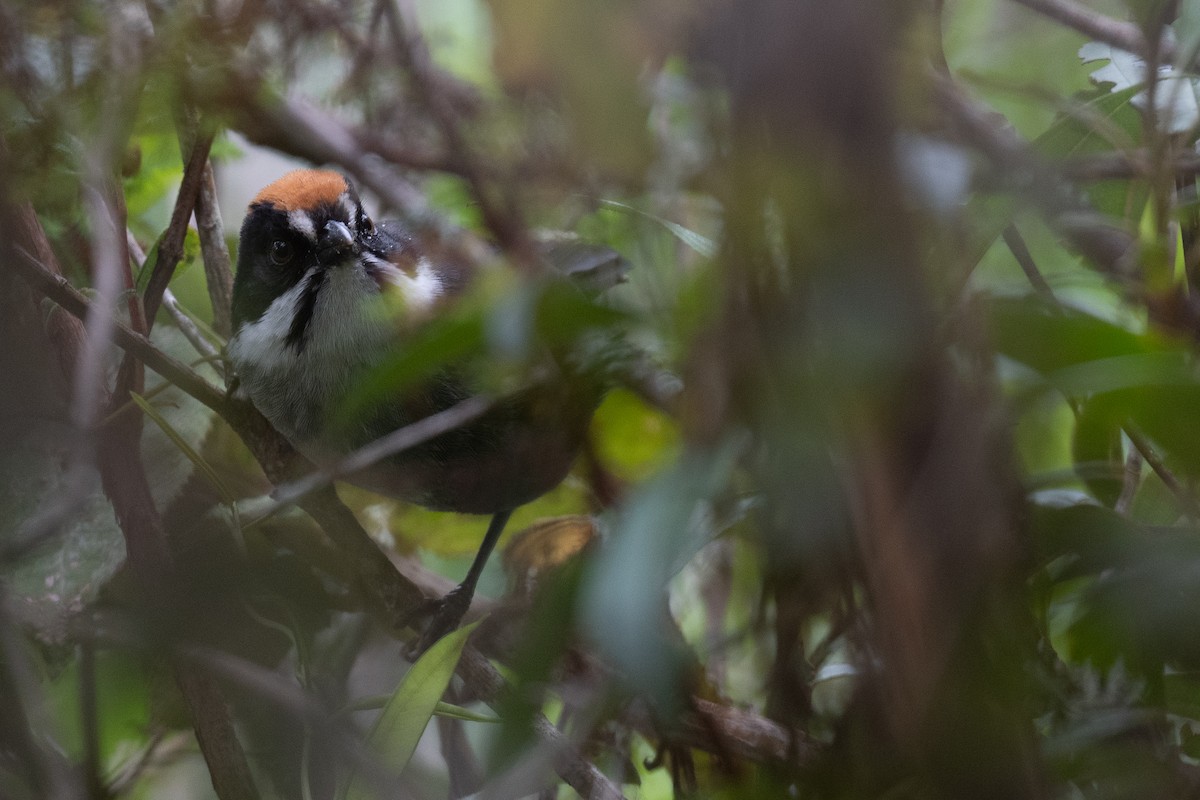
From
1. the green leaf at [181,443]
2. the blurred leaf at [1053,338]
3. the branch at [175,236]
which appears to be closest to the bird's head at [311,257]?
the branch at [175,236]

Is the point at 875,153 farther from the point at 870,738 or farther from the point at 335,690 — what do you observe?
the point at 335,690

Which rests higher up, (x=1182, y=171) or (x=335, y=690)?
(x=1182, y=171)

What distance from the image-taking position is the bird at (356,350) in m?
1.72

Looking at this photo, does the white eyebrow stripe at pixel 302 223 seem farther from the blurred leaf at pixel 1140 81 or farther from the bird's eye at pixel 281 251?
the blurred leaf at pixel 1140 81

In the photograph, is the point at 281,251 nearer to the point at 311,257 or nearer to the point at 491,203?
the point at 311,257

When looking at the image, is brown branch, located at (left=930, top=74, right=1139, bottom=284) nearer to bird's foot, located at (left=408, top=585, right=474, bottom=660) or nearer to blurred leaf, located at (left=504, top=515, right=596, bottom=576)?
blurred leaf, located at (left=504, top=515, right=596, bottom=576)

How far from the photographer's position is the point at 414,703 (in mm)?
1106

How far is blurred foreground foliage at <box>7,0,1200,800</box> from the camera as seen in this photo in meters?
0.62

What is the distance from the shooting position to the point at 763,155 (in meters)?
0.62

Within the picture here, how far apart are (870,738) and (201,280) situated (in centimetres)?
169

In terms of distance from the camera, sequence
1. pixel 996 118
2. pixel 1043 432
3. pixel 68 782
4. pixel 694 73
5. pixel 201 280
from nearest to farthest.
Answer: pixel 694 73, pixel 1043 432, pixel 68 782, pixel 996 118, pixel 201 280

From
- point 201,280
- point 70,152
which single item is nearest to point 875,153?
point 70,152

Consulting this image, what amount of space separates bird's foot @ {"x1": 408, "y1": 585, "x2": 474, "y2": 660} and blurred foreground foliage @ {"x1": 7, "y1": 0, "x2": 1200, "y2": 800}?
9 centimetres

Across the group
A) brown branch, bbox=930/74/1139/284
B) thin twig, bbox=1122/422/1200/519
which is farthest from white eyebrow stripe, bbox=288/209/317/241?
thin twig, bbox=1122/422/1200/519
